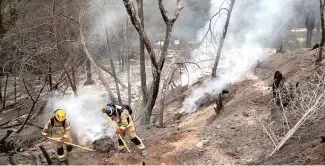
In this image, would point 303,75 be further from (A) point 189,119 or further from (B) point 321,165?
(B) point 321,165

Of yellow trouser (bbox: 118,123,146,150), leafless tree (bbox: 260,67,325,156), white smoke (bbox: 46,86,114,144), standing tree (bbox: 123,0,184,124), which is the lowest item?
white smoke (bbox: 46,86,114,144)

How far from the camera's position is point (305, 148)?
616 cm

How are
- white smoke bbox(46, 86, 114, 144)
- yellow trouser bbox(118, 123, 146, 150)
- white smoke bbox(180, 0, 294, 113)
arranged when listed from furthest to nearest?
white smoke bbox(180, 0, 294, 113), white smoke bbox(46, 86, 114, 144), yellow trouser bbox(118, 123, 146, 150)

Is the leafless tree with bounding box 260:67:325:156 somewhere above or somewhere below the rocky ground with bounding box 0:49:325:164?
above

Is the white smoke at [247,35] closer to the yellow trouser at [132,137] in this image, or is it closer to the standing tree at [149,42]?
the standing tree at [149,42]

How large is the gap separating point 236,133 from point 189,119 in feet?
15.4

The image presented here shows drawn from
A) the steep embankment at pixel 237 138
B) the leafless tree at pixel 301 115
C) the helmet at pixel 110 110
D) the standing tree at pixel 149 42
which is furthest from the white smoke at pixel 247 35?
the helmet at pixel 110 110

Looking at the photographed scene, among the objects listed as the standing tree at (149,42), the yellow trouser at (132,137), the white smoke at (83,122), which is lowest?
the white smoke at (83,122)

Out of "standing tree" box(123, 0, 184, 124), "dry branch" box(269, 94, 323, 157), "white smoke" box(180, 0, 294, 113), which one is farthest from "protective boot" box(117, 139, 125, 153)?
"white smoke" box(180, 0, 294, 113)

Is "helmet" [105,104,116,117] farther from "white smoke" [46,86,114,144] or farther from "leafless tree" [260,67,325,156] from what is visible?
"leafless tree" [260,67,325,156]

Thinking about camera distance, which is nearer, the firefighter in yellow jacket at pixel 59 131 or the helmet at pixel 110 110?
the helmet at pixel 110 110

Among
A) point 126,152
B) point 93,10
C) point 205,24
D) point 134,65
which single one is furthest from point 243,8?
point 126,152

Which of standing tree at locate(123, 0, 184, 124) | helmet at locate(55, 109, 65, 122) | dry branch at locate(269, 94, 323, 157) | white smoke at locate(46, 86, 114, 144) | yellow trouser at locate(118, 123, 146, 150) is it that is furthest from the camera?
white smoke at locate(46, 86, 114, 144)

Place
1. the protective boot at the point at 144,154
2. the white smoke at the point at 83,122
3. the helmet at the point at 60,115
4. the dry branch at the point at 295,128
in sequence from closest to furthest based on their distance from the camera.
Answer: the dry branch at the point at 295,128, the helmet at the point at 60,115, the protective boot at the point at 144,154, the white smoke at the point at 83,122
